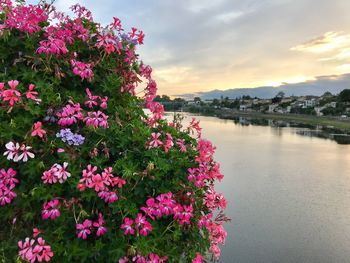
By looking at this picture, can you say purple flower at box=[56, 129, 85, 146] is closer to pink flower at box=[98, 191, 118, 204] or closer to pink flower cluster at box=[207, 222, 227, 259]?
pink flower at box=[98, 191, 118, 204]

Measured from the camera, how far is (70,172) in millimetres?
2113

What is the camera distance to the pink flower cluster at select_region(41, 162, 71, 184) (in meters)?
2.03

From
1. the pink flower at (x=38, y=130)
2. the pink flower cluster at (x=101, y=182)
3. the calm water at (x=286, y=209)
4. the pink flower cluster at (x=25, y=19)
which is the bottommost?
the calm water at (x=286, y=209)

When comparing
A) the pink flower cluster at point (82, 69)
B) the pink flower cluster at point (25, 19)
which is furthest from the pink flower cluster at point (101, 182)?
the pink flower cluster at point (25, 19)

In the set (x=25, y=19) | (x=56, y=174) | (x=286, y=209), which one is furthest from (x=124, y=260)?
(x=286, y=209)

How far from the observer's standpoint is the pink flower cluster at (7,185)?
2.11m

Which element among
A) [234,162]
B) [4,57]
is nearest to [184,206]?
[4,57]

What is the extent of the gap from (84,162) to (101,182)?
257 mm

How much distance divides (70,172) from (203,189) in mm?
1065

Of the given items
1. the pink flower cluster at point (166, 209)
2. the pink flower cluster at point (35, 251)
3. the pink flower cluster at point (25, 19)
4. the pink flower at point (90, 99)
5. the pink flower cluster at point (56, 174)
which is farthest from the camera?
the pink flower cluster at point (25, 19)

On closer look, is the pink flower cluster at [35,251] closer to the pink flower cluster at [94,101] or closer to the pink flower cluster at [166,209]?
the pink flower cluster at [166,209]

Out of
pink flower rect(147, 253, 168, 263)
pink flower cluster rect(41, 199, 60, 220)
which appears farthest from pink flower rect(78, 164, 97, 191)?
pink flower rect(147, 253, 168, 263)

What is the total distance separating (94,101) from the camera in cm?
245

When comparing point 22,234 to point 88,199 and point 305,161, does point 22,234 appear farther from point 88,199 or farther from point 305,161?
point 305,161
